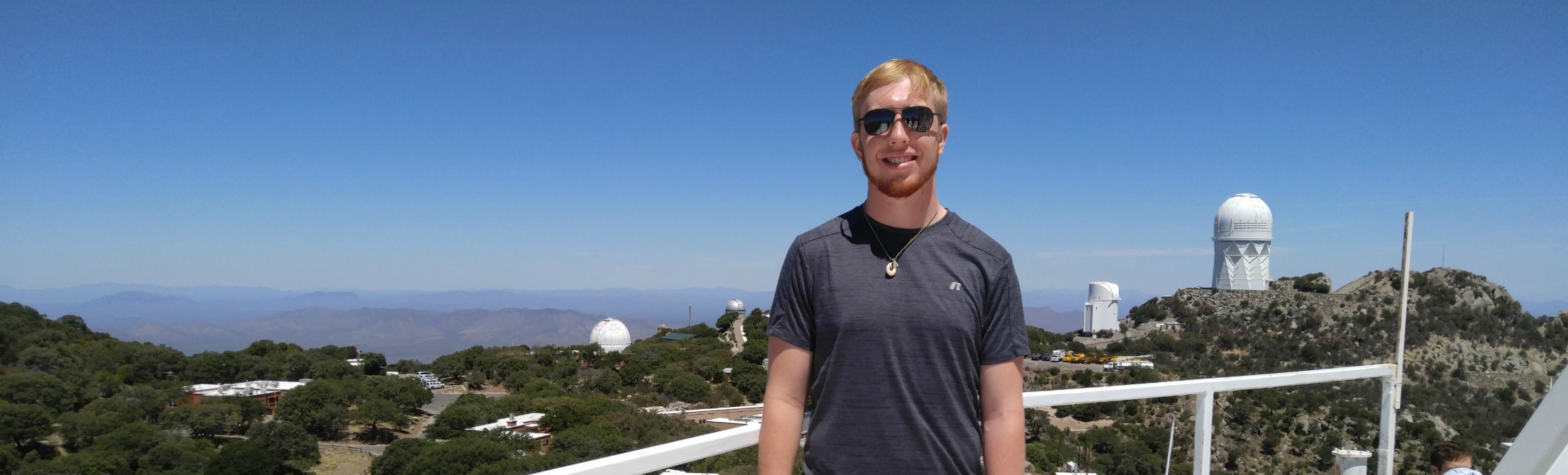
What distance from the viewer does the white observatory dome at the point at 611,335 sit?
6028 cm

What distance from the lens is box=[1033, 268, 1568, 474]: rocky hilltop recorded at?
2364cm

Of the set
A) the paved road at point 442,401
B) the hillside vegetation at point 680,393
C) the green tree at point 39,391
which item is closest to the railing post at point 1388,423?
the hillside vegetation at point 680,393

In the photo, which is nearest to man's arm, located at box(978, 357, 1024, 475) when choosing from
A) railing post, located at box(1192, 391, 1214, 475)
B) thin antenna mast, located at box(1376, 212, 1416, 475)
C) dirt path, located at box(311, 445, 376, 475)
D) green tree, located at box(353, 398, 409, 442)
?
railing post, located at box(1192, 391, 1214, 475)

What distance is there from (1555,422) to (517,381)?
50.6 meters

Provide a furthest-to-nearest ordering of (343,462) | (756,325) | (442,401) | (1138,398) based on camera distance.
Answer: (756,325) → (442,401) → (343,462) → (1138,398)

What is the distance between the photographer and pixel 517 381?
1876 inches

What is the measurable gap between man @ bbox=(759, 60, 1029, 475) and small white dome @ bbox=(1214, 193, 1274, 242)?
187ft

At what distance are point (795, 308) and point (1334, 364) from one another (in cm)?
4330

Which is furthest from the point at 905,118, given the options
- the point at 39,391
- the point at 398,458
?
the point at 39,391

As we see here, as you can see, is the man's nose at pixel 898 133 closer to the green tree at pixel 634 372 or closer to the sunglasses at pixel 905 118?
the sunglasses at pixel 905 118

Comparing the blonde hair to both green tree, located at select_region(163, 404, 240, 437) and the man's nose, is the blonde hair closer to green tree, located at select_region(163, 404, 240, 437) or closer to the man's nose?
the man's nose

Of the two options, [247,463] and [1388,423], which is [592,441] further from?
[1388,423]

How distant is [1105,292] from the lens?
5791 centimetres

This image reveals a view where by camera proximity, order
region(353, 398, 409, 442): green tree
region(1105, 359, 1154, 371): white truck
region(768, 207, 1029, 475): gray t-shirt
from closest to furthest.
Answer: region(768, 207, 1029, 475): gray t-shirt, region(1105, 359, 1154, 371): white truck, region(353, 398, 409, 442): green tree
